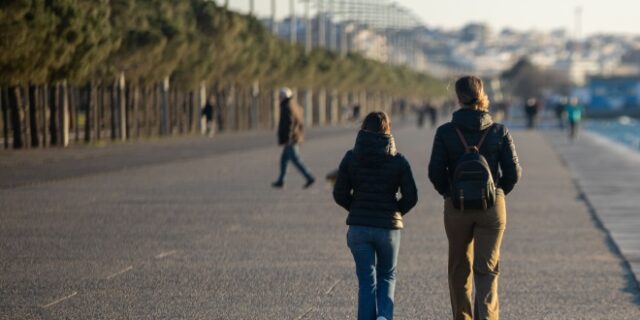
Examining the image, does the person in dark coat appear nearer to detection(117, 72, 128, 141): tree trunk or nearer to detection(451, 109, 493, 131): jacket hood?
detection(451, 109, 493, 131): jacket hood

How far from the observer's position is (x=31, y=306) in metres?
11.4

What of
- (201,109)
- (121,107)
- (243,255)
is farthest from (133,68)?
(243,255)

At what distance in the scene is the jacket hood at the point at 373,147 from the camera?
30.9 feet

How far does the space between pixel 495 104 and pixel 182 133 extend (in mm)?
58783

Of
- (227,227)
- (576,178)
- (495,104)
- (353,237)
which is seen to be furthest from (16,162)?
(495,104)

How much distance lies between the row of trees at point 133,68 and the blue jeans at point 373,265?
102 ft

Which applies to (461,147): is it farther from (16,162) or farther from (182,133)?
(182,133)

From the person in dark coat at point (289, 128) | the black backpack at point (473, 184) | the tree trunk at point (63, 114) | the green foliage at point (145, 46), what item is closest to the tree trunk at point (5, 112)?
the green foliage at point (145, 46)

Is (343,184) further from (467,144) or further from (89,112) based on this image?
(89,112)

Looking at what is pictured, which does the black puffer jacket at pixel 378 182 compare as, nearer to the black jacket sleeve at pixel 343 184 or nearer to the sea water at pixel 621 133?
the black jacket sleeve at pixel 343 184

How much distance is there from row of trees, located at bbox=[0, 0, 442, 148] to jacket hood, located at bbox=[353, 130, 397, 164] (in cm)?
3105

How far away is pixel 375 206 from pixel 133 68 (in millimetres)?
48091

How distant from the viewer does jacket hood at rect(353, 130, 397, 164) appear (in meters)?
9.41

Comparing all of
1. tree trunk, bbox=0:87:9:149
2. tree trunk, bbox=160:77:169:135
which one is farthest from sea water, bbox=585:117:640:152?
tree trunk, bbox=0:87:9:149
